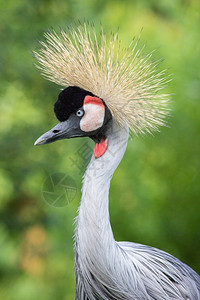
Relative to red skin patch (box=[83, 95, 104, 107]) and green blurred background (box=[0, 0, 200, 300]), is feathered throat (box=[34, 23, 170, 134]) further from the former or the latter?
green blurred background (box=[0, 0, 200, 300])

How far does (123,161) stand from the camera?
223 centimetres

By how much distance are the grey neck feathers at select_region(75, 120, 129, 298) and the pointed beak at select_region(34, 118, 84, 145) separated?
3.4 inches

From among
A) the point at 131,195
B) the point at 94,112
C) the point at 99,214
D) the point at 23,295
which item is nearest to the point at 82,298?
the point at 99,214

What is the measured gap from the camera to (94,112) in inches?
45.9

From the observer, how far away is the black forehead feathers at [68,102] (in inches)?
45.6

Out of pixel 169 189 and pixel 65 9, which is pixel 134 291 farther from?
pixel 65 9

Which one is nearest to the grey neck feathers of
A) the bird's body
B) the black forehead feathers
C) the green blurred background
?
the bird's body

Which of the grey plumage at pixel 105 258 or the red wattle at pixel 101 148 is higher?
the red wattle at pixel 101 148

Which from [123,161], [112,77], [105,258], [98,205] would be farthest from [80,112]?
[123,161]

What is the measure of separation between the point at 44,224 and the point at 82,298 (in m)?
1.40

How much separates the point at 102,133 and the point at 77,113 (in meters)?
0.09

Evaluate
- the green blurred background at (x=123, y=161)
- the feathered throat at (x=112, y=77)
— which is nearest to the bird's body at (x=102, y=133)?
the feathered throat at (x=112, y=77)

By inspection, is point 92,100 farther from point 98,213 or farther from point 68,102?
point 98,213

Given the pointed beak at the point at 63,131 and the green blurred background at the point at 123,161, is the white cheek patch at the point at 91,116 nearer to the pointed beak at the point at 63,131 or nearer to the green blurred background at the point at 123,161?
the pointed beak at the point at 63,131
